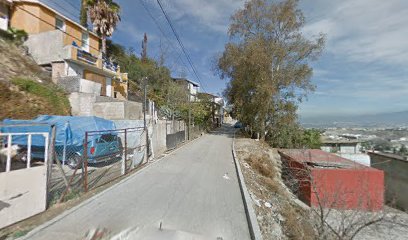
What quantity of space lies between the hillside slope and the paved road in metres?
9.13

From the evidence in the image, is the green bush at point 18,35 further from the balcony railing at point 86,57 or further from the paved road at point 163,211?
the paved road at point 163,211

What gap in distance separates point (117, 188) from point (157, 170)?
2983 mm

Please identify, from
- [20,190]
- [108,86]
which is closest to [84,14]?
[108,86]

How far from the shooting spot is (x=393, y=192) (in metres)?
14.9

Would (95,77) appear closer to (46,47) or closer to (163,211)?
(46,47)

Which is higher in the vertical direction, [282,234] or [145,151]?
[145,151]

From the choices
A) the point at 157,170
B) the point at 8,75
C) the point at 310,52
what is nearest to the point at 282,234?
the point at 157,170

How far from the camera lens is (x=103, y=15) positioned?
979 inches

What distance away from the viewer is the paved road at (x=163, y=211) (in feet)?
15.1

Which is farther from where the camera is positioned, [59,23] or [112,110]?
[59,23]

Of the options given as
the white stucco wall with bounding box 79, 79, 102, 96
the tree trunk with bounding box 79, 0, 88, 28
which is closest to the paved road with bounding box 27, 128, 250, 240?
the white stucco wall with bounding box 79, 79, 102, 96

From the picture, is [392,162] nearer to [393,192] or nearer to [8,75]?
[393,192]

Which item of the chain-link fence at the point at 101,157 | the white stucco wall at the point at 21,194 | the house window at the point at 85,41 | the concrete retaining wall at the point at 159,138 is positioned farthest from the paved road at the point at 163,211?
the house window at the point at 85,41

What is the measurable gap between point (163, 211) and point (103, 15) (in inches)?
1000
